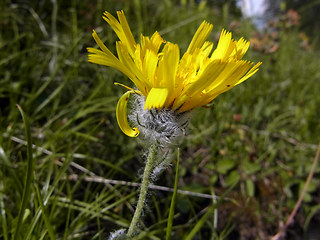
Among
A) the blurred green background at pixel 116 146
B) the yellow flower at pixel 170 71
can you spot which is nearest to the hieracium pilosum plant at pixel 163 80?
the yellow flower at pixel 170 71

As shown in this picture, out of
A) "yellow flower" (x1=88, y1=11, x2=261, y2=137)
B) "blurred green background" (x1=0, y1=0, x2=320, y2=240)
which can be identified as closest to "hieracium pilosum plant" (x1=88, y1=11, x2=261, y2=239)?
"yellow flower" (x1=88, y1=11, x2=261, y2=137)

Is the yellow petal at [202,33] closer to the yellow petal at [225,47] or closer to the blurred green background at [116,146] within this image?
the yellow petal at [225,47]

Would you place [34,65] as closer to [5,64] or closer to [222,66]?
[5,64]

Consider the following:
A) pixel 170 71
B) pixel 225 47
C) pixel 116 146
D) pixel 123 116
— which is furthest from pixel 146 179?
pixel 116 146

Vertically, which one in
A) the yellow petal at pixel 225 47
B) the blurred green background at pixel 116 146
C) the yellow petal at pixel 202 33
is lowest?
the blurred green background at pixel 116 146

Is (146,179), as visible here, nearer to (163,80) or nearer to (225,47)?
(163,80)

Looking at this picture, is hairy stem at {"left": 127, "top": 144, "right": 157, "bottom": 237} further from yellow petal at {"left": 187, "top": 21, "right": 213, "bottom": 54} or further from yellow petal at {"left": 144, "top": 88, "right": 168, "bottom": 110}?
yellow petal at {"left": 187, "top": 21, "right": 213, "bottom": 54}
